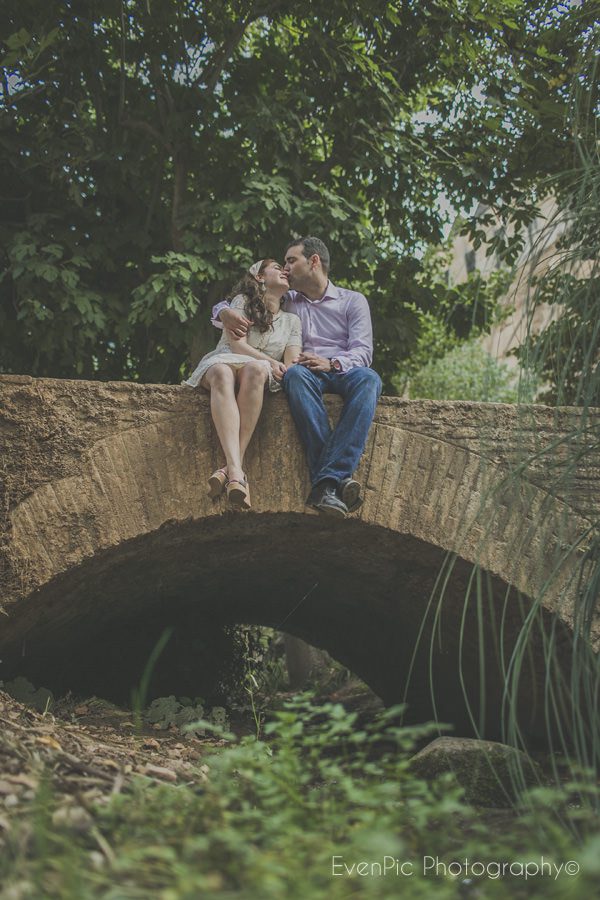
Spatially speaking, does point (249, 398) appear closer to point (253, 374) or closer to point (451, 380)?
point (253, 374)

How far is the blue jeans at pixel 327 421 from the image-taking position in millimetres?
4160

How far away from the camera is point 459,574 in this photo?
15.4 feet

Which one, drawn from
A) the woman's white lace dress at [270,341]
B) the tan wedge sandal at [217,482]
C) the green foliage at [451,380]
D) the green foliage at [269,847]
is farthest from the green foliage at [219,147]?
the green foliage at [451,380]

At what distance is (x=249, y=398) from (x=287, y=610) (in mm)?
2800

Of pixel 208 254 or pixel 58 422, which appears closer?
pixel 58 422

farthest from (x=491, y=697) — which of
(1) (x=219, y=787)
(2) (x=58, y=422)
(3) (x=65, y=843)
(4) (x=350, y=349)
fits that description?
(3) (x=65, y=843)

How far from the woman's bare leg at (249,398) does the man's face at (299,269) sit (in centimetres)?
72

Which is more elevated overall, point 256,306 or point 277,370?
point 256,306

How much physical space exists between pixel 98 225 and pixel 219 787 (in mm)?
5181

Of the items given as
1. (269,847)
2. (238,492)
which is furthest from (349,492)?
(269,847)

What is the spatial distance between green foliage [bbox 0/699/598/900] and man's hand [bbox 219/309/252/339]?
227cm

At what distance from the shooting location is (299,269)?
4.72 metres

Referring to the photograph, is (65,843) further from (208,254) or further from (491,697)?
(208,254)

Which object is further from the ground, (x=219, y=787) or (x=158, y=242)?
(x=158, y=242)
